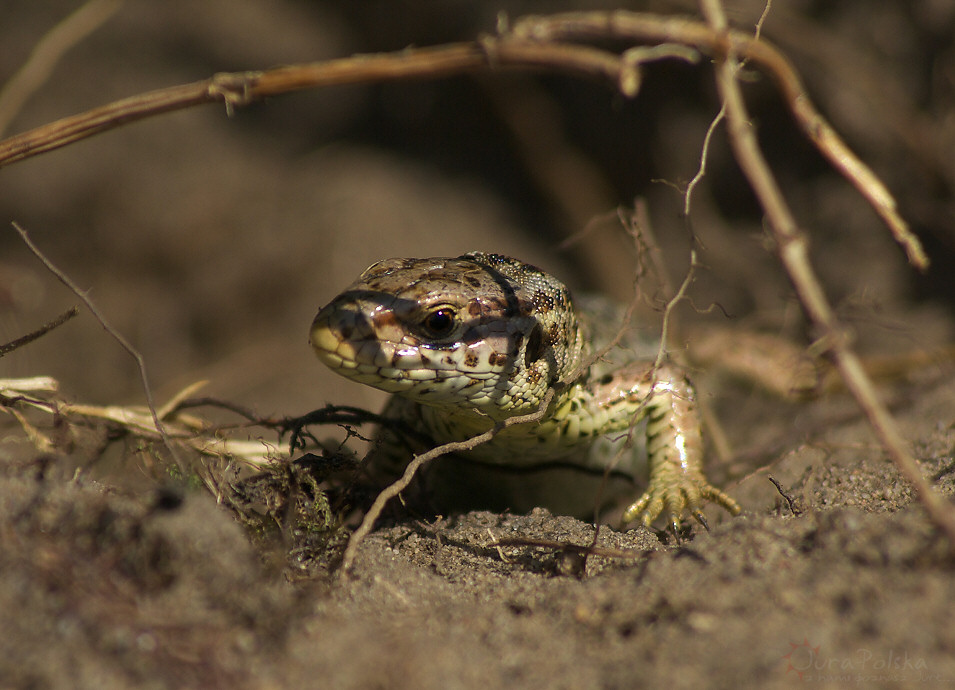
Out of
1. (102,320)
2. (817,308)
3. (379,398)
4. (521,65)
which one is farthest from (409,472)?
(379,398)

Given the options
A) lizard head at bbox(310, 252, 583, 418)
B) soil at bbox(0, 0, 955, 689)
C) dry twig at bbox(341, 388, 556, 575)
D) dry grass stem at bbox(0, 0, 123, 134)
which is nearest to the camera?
soil at bbox(0, 0, 955, 689)

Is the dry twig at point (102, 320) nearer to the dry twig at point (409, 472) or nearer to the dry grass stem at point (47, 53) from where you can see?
the dry twig at point (409, 472)

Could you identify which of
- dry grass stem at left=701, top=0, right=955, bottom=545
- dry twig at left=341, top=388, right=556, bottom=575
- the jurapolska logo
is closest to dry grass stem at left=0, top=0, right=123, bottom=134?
dry twig at left=341, top=388, right=556, bottom=575

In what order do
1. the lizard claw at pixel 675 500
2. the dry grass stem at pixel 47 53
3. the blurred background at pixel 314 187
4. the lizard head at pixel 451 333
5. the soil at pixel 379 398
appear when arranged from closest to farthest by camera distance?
the soil at pixel 379 398 < the lizard head at pixel 451 333 < the lizard claw at pixel 675 500 < the dry grass stem at pixel 47 53 < the blurred background at pixel 314 187

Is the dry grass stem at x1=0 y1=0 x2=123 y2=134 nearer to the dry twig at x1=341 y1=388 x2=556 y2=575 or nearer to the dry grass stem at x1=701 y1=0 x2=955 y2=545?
the dry twig at x1=341 y1=388 x2=556 y2=575

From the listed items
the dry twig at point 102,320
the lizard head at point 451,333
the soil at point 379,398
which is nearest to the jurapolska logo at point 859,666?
the soil at point 379,398

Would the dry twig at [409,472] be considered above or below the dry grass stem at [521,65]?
below
